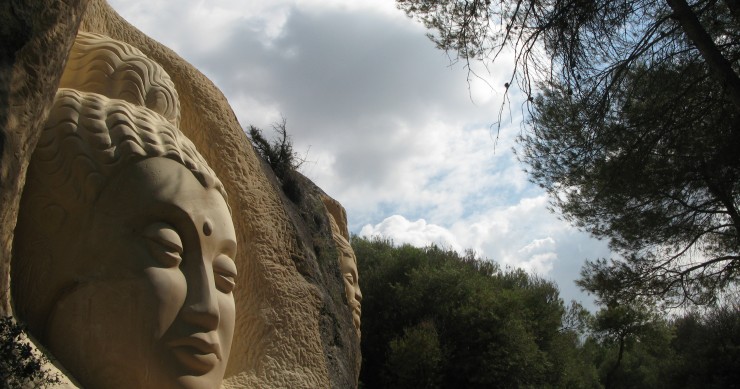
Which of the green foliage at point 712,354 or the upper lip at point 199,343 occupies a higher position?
the green foliage at point 712,354

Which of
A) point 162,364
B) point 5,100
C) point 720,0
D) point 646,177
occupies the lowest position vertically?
point 162,364

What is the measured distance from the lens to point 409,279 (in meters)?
19.8

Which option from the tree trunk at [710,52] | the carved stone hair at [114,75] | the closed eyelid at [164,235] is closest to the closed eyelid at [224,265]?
the closed eyelid at [164,235]

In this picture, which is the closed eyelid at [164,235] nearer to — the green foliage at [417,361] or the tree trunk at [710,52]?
the tree trunk at [710,52]

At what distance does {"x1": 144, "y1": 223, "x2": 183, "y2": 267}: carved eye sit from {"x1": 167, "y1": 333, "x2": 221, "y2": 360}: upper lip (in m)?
0.37

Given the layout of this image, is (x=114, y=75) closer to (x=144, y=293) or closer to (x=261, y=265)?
(x=144, y=293)

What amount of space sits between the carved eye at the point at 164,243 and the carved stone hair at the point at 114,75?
104 cm

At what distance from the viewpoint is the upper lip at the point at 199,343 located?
11.5 ft

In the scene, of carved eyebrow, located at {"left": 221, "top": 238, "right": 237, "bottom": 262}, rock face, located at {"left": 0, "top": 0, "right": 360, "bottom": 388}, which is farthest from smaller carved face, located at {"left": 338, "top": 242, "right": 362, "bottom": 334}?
carved eyebrow, located at {"left": 221, "top": 238, "right": 237, "bottom": 262}

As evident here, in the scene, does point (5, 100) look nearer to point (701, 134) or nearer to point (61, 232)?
point (61, 232)

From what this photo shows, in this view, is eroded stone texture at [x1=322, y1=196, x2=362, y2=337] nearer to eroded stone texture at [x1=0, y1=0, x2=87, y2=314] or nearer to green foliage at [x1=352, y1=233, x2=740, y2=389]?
eroded stone texture at [x1=0, y1=0, x2=87, y2=314]

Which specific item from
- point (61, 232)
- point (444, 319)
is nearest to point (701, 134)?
point (61, 232)

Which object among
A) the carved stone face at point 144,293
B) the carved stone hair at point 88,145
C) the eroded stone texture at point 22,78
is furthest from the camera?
the carved stone hair at point 88,145

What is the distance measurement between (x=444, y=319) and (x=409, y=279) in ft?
7.08
